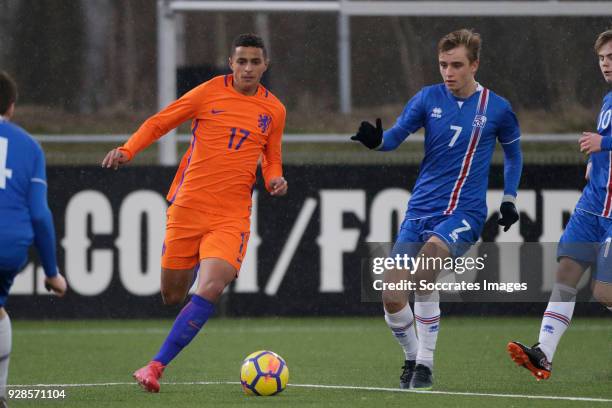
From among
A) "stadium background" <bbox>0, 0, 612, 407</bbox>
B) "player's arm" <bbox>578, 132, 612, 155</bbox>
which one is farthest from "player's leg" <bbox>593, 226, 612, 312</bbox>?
"stadium background" <bbox>0, 0, 612, 407</bbox>

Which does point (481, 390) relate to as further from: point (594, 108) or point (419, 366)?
point (594, 108)

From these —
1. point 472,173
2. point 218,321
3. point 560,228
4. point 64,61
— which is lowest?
point 218,321

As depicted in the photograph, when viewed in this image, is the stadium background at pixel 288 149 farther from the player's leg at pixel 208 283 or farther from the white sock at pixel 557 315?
the player's leg at pixel 208 283

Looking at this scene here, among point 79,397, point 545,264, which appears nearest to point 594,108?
point 545,264

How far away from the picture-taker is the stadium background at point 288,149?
1255 centimetres

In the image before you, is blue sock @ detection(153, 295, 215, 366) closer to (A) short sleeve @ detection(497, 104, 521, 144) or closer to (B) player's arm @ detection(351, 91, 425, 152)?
(B) player's arm @ detection(351, 91, 425, 152)

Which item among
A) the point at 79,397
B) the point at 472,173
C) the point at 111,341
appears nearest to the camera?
the point at 79,397

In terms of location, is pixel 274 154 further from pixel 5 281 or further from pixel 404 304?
pixel 5 281

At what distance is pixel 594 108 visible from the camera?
523 inches

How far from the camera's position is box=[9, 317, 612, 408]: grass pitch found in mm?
7306

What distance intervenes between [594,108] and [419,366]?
6.32 meters

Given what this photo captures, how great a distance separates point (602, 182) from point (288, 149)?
5.63 m

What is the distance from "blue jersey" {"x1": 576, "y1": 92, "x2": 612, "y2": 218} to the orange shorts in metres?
2.20

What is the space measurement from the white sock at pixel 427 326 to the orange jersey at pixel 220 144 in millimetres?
1253
